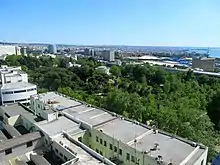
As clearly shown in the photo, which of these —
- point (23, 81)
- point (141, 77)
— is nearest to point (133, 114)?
Answer: point (23, 81)

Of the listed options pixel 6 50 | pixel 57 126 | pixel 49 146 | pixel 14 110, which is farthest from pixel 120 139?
pixel 6 50

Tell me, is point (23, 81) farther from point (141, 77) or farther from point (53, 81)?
point (141, 77)

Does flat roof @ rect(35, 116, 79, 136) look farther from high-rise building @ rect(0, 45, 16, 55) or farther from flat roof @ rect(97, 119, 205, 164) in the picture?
high-rise building @ rect(0, 45, 16, 55)

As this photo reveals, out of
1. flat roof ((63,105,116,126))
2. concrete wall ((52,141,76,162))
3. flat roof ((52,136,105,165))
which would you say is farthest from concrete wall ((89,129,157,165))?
concrete wall ((52,141,76,162))

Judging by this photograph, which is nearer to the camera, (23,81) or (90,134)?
(90,134)

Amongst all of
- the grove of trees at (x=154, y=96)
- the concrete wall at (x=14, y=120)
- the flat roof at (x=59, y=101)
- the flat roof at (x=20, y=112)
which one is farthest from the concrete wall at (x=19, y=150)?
the grove of trees at (x=154, y=96)
